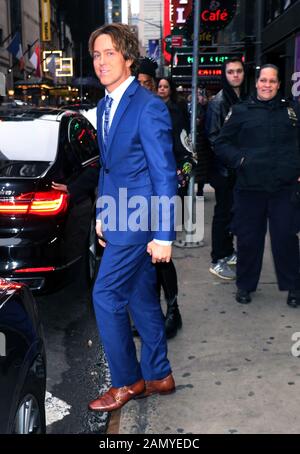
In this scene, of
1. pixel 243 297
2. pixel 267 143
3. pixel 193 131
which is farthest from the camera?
pixel 193 131

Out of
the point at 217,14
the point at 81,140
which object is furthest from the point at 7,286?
the point at 217,14

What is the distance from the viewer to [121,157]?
281 cm

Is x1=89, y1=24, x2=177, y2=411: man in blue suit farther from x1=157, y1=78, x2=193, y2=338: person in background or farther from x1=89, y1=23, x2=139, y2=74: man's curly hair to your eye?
x1=157, y1=78, x2=193, y2=338: person in background

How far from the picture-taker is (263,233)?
463 centimetres

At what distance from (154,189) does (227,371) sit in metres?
1.42

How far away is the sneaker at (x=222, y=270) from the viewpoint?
538cm

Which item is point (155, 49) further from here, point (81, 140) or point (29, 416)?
point (29, 416)

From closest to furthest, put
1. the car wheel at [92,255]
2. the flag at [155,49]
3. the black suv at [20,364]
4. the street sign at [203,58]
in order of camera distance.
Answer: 1. the black suv at [20,364]
2. the car wheel at [92,255]
3. the street sign at [203,58]
4. the flag at [155,49]

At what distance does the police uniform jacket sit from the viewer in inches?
169

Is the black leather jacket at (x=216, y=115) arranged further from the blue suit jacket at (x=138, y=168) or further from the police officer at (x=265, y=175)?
the blue suit jacket at (x=138, y=168)

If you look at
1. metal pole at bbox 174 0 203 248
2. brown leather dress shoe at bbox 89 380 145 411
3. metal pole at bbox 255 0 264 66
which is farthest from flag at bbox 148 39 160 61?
brown leather dress shoe at bbox 89 380 145 411

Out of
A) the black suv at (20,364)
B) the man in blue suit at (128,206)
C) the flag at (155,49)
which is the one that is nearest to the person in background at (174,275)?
the man in blue suit at (128,206)
